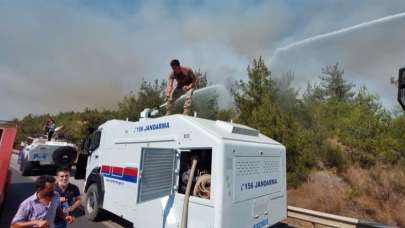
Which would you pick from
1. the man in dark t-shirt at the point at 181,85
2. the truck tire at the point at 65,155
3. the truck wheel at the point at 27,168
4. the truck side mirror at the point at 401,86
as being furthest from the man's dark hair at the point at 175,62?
the truck wheel at the point at 27,168

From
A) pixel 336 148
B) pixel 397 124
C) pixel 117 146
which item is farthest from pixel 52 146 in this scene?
pixel 397 124

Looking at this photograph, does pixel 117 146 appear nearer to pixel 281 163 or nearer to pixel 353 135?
pixel 281 163

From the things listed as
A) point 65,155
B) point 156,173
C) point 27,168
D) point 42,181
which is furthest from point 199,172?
point 27,168

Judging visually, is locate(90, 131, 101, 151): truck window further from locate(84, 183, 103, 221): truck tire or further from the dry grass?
the dry grass

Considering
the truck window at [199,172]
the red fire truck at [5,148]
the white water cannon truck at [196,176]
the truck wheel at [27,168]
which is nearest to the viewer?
the white water cannon truck at [196,176]

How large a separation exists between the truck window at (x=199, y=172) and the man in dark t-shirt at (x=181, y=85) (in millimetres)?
2163

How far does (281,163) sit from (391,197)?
602 cm

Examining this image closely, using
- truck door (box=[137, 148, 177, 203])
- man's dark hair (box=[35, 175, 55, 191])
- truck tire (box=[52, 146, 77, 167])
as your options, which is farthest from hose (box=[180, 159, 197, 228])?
truck tire (box=[52, 146, 77, 167])

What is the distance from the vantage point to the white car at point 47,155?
15.0 meters

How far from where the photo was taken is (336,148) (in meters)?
14.7

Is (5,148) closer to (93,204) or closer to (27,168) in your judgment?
(93,204)

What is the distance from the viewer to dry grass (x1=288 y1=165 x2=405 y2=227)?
8.85 meters

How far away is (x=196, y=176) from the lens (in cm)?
493

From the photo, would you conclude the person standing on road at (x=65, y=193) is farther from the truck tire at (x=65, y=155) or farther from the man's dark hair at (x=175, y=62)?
the truck tire at (x=65, y=155)
